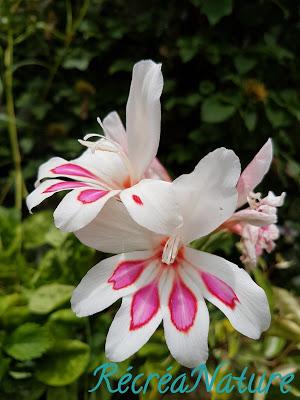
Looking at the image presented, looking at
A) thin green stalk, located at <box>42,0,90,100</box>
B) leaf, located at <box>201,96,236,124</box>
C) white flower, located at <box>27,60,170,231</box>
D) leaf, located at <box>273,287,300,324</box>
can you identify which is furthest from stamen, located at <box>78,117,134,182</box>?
thin green stalk, located at <box>42,0,90,100</box>

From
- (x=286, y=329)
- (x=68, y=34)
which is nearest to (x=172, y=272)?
(x=286, y=329)

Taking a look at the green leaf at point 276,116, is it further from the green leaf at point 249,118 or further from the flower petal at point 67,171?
the flower petal at point 67,171

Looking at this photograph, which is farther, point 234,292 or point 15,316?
point 15,316

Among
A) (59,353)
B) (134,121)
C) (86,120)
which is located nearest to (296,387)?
(59,353)

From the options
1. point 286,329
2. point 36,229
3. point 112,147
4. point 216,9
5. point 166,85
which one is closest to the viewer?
point 112,147

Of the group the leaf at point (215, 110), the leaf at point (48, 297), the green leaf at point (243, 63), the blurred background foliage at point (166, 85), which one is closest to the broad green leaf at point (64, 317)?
the leaf at point (48, 297)

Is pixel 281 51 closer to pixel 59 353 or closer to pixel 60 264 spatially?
pixel 60 264

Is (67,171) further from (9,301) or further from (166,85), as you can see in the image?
(166,85)
